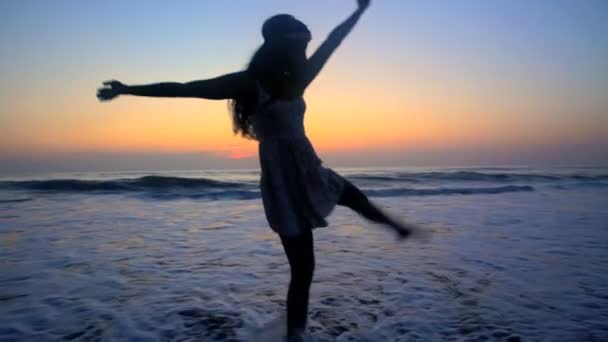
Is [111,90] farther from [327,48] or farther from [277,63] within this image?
[327,48]

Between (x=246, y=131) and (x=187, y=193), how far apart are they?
14.8 metres

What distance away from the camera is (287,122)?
2613 millimetres

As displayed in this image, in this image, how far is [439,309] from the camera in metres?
3.85

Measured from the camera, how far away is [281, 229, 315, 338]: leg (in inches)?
113

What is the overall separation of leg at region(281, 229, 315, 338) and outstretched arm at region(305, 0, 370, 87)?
0.97m

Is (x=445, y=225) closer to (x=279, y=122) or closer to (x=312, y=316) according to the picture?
(x=312, y=316)

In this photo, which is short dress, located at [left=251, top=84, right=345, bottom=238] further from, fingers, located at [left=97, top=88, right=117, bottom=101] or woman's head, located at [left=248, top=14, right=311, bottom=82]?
fingers, located at [left=97, top=88, right=117, bottom=101]

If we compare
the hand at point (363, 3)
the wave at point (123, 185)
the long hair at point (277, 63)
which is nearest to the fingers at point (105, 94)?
the long hair at point (277, 63)

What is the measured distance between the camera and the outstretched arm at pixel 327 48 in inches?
96.9

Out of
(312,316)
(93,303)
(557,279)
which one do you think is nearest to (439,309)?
(312,316)

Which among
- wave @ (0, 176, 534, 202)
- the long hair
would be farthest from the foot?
wave @ (0, 176, 534, 202)

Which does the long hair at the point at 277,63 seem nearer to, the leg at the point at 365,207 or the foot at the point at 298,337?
the leg at the point at 365,207

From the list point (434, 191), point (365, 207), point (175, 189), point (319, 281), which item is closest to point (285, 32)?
point (365, 207)

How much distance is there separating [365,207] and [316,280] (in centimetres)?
206
